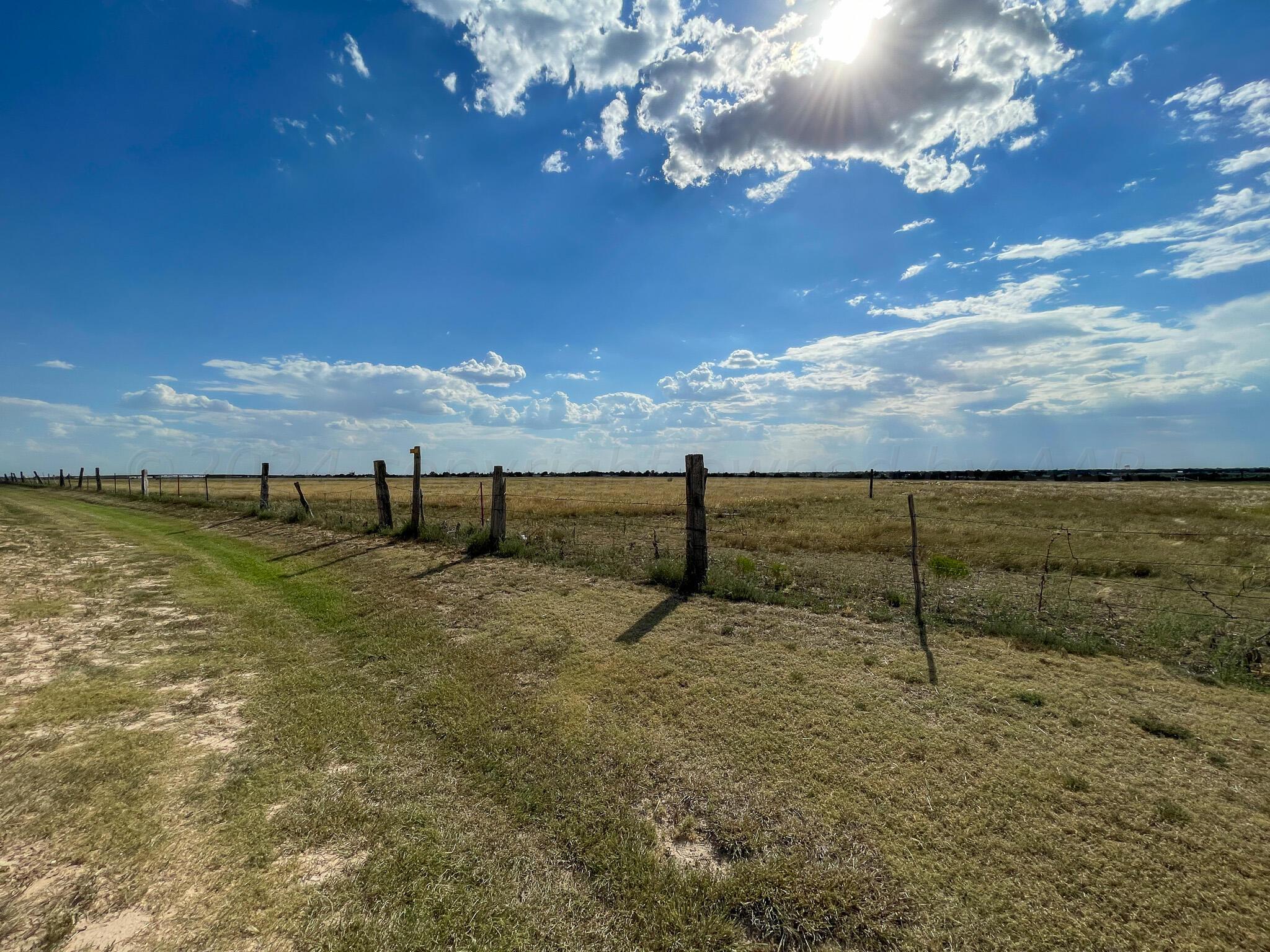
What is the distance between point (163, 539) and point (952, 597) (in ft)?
69.3

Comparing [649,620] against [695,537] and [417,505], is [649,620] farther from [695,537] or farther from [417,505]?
[417,505]

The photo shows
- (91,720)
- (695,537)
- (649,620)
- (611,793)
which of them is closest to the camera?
(611,793)

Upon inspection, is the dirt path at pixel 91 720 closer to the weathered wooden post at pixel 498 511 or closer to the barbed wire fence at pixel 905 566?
the weathered wooden post at pixel 498 511

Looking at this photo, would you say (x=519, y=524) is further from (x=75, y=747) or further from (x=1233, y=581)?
(x=1233, y=581)

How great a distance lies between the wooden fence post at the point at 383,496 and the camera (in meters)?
17.0

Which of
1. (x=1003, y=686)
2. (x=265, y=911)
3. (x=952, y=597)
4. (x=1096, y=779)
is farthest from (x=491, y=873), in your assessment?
(x=952, y=597)

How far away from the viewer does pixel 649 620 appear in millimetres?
8266

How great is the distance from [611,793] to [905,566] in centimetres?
1216

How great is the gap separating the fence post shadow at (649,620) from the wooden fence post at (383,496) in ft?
37.1

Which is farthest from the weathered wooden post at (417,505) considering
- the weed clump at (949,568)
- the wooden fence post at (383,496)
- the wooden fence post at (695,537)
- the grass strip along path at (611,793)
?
the weed clump at (949,568)

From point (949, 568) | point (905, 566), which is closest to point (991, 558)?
point (905, 566)

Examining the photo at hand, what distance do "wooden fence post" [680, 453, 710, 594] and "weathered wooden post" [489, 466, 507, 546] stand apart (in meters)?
5.51

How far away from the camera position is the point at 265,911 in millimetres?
2861

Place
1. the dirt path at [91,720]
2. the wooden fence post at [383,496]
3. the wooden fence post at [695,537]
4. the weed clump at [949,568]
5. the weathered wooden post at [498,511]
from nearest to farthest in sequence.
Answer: the dirt path at [91,720] → the wooden fence post at [695,537] → the weed clump at [949,568] → the weathered wooden post at [498,511] → the wooden fence post at [383,496]
